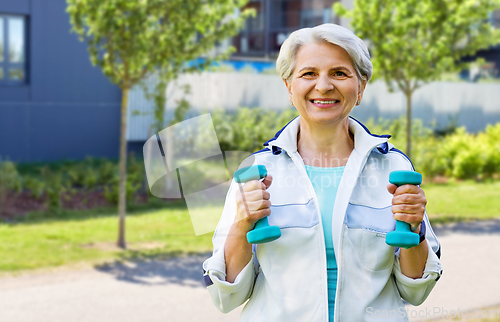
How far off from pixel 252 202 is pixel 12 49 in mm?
13848

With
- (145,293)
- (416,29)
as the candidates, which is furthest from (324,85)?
(416,29)

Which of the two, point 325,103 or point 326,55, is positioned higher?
point 326,55

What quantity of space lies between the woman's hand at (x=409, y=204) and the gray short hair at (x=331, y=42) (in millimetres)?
445

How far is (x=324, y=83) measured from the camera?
1.88 m

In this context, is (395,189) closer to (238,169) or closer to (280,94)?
(238,169)

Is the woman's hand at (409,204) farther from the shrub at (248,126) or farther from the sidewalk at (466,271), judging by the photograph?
the shrub at (248,126)

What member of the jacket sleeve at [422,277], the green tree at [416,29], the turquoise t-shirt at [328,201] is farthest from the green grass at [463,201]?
the turquoise t-shirt at [328,201]

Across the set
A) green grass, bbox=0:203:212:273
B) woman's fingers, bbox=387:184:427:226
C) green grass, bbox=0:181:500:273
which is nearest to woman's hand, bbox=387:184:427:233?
woman's fingers, bbox=387:184:427:226

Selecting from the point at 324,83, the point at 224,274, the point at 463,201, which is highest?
the point at 324,83

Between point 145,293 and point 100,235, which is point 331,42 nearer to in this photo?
point 145,293

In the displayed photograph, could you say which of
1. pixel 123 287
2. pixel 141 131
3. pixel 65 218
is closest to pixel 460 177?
pixel 141 131

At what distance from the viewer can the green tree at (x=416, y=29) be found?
949 cm

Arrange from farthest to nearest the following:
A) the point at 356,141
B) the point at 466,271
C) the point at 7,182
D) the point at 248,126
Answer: the point at 248,126
the point at 7,182
the point at 466,271
the point at 356,141

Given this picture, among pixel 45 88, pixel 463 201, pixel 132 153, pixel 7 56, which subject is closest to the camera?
pixel 463 201
